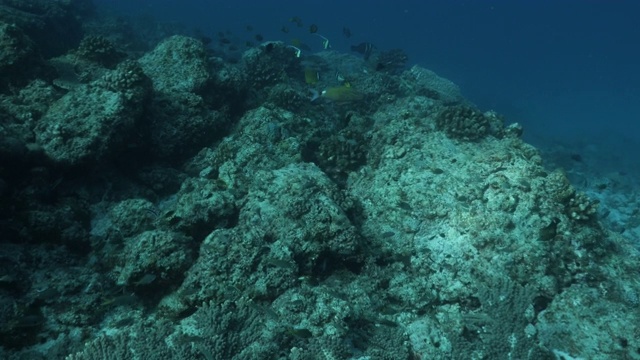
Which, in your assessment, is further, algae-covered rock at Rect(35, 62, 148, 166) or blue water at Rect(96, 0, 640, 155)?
blue water at Rect(96, 0, 640, 155)

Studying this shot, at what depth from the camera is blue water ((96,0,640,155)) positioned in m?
75.1

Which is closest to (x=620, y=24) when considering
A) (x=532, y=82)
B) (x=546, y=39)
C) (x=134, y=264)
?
(x=546, y=39)

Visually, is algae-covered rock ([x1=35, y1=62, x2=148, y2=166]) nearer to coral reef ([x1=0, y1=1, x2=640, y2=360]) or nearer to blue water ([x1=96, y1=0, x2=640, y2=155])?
coral reef ([x1=0, y1=1, x2=640, y2=360])

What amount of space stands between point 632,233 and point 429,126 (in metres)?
9.52

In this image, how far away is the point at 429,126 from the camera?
8781 mm

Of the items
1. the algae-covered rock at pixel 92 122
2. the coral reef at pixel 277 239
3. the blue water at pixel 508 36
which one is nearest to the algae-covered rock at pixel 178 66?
the coral reef at pixel 277 239

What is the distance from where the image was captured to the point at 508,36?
12031 centimetres

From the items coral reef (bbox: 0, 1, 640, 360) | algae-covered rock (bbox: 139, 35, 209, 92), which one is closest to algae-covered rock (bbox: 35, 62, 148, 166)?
coral reef (bbox: 0, 1, 640, 360)

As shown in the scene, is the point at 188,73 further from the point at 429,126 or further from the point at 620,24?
the point at 620,24

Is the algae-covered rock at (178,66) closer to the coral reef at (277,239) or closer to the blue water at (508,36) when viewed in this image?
the coral reef at (277,239)

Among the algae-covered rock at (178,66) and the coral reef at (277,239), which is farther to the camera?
the algae-covered rock at (178,66)

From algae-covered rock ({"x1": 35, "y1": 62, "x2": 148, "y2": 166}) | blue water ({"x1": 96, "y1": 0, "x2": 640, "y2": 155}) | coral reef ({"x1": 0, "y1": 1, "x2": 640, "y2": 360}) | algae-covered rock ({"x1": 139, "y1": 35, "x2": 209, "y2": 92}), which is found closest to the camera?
coral reef ({"x1": 0, "y1": 1, "x2": 640, "y2": 360})

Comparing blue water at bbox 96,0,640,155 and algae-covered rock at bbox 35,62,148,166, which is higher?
blue water at bbox 96,0,640,155

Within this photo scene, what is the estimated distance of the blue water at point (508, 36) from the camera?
246 ft
